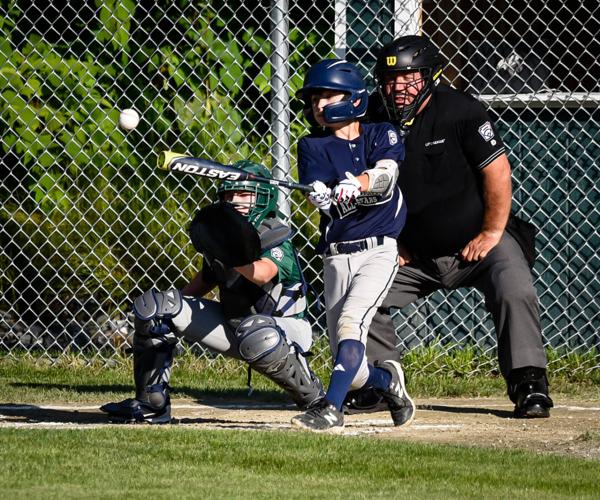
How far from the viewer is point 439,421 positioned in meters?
6.25

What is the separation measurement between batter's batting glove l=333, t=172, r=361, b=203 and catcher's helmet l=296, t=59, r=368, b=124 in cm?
49

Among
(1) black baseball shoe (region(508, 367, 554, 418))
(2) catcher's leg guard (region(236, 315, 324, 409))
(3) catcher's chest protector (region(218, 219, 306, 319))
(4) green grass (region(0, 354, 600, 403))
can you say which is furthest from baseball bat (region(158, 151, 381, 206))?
(4) green grass (region(0, 354, 600, 403))

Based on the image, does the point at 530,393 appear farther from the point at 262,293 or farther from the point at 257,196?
the point at 257,196

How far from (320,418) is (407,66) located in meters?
1.87

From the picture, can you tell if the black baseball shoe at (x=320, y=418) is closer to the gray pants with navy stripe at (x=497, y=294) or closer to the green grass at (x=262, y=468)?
the green grass at (x=262, y=468)

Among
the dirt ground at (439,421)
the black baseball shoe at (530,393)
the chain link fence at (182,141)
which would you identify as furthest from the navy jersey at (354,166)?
the chain link fence at (182,141)

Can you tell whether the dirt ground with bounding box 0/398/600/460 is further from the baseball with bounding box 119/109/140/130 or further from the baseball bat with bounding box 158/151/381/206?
the baseball with bounding box 119/109/140/130

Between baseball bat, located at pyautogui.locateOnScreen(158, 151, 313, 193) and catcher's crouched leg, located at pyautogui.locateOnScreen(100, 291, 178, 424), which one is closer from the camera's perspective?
baseball bat, located at pyautogui.locateOnScreen(158, 151, 313, 193)

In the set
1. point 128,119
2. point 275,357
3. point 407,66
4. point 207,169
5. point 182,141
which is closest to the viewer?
point 207,169

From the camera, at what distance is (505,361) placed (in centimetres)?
635

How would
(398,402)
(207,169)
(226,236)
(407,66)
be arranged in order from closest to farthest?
(207,169) → (226,236) → (398,402) → (407,66)

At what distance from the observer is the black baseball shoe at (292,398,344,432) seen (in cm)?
538

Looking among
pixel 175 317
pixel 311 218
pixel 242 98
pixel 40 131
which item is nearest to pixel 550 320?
pixel 311 218

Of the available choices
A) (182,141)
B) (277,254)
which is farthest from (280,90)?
(277,254)
